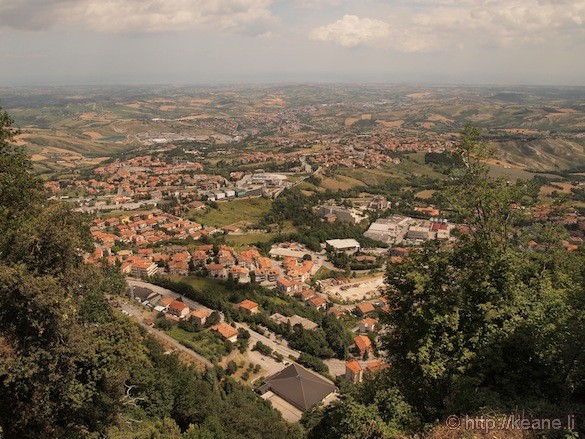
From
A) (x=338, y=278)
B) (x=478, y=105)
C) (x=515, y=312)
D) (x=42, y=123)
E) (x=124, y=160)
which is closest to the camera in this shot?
(x=515, y=312)

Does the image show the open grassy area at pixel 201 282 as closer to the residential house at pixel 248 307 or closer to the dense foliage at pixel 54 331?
the residential house at pixel 248 307

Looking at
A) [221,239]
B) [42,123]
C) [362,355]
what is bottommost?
[362,355]

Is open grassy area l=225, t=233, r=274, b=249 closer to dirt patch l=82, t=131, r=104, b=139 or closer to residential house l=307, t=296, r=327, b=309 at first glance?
residential house l=307, t=296, r=327, b=309

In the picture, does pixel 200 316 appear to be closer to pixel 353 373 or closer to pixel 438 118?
pixel 353 373

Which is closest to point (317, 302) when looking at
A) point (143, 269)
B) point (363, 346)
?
point (363, 346)

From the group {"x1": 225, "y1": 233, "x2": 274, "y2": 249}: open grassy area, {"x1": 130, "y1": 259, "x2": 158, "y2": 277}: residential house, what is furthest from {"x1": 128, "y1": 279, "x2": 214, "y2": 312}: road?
{"x1": 225, "y1": 233, "x2": 274, "y2": 249}: open grassy area

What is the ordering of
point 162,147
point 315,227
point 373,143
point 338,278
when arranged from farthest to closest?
point 162,147
point 373,143
point 315,227
point 338,278

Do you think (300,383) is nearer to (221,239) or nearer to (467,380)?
(467,380)

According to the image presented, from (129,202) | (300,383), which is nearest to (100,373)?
(300,383)
